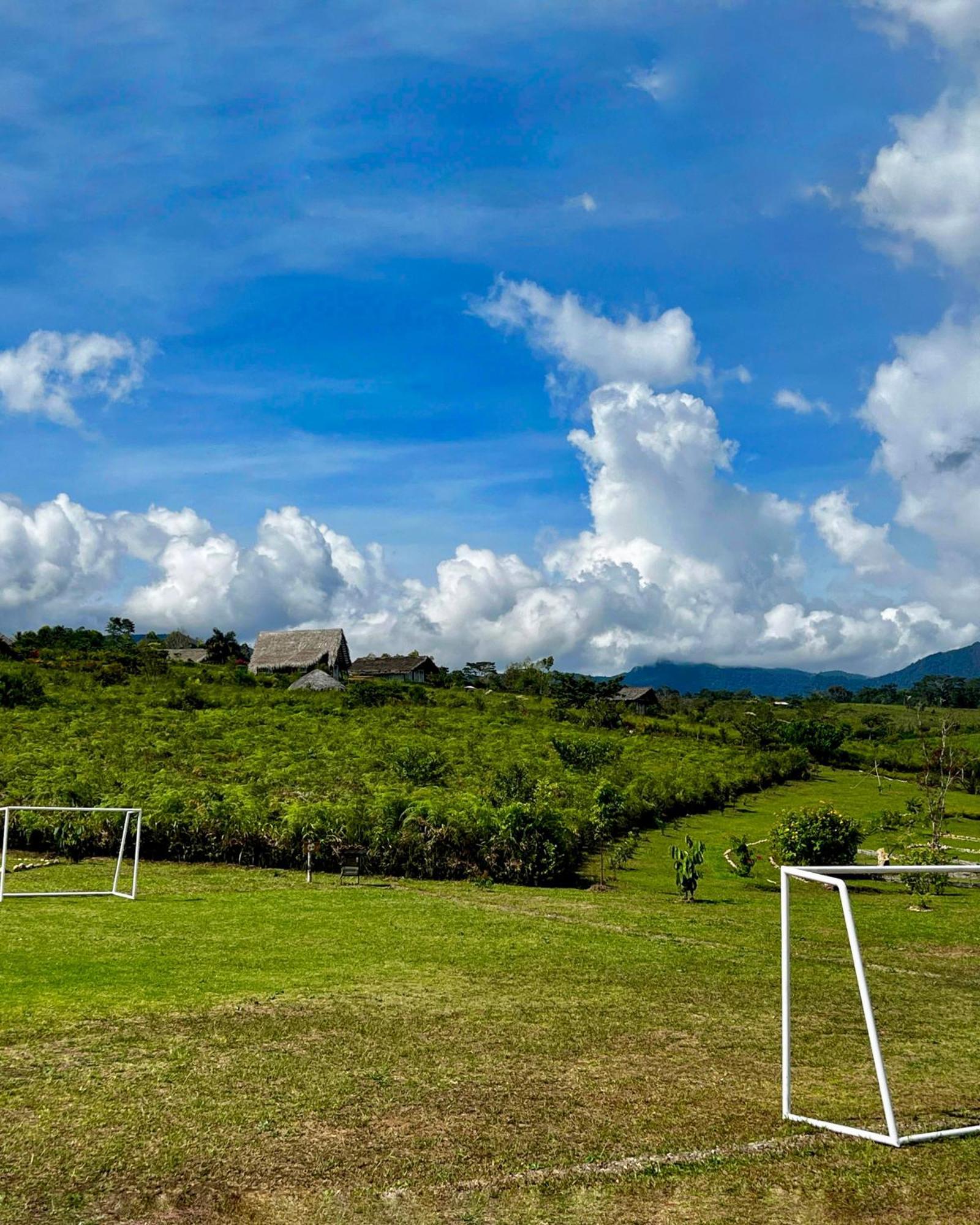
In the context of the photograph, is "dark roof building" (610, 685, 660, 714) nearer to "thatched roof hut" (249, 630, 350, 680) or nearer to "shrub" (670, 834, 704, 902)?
"thatched roof hut" (249, 630, 350, 680)

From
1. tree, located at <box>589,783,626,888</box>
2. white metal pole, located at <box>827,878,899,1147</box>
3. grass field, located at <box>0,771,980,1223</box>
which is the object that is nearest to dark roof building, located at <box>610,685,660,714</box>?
tree, located at <box>589,783,626,888</box>

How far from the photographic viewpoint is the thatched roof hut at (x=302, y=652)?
231ft

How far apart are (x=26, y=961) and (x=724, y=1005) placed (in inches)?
320

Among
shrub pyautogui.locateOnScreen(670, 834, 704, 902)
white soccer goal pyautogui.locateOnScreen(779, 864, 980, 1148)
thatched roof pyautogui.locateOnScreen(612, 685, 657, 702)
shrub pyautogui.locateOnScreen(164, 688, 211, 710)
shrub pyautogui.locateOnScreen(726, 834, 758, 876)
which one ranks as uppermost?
thatched roof pyautogui.locateOnScreen(612, 685, 657, 702)

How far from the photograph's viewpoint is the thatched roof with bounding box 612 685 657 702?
289 ft

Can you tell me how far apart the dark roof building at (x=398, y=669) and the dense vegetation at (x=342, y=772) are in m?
22.0

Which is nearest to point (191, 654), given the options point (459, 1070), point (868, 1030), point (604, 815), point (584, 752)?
point (584, 752)

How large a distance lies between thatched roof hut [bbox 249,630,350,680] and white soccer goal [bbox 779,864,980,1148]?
6275 centimetres

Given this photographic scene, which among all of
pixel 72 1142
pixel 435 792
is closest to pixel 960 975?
pixel 72 1142

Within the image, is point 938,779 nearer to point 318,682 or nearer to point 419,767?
point 419,767

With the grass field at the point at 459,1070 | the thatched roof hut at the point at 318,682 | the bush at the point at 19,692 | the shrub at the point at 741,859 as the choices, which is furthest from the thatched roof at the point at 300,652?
the grass field at the point at 459,1070

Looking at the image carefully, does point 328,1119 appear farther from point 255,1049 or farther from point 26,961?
point 26,961

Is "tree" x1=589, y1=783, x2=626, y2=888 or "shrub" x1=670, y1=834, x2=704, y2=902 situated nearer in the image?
"shrub" x1=670, y1=834, x2=704, y2=902

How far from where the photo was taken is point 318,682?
2237 inches
